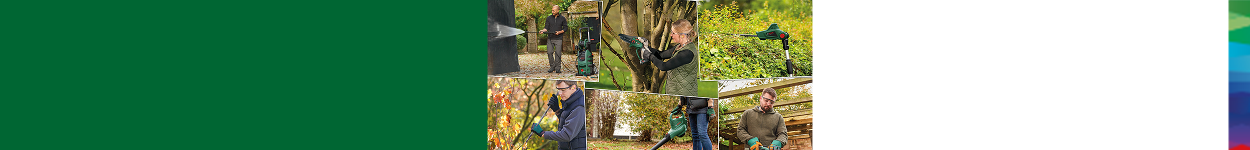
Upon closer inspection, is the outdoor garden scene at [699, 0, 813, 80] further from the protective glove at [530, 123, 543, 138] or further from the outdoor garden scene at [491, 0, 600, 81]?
the protective glove at [530, 123, 543, 138]

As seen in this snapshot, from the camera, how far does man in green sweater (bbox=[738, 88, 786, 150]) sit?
249 inches

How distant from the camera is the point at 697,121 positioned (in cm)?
658

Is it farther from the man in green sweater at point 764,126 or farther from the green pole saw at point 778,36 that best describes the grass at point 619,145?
the green pole saw at point 778,36

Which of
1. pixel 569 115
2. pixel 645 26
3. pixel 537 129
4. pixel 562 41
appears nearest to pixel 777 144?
pixel 645 26

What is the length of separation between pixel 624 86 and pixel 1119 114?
3456mm

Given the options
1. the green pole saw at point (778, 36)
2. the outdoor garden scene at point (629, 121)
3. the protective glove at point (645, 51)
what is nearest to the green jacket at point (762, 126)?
the outdoor garden scene at point (629, 121)

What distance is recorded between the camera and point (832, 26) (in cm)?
587

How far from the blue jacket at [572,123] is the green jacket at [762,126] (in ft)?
4.73

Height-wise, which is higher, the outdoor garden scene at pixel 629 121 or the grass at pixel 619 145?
the outdoor garden scene at pixel 629 121

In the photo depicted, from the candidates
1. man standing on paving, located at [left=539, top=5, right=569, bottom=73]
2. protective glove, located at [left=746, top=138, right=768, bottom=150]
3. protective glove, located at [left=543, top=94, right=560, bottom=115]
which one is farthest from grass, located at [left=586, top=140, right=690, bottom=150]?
man standing on paving, located at [left=539, top=5, right=569, bottom=73]

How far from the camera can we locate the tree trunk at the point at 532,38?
23.3 ft

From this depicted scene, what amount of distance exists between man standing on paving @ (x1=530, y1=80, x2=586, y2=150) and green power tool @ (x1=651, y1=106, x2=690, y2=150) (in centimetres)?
83

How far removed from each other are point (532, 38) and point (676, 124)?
4.84ft

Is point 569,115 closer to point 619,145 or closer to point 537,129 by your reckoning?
point 537,129
